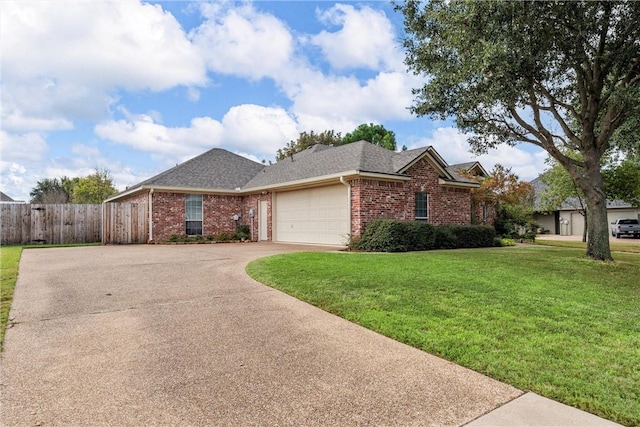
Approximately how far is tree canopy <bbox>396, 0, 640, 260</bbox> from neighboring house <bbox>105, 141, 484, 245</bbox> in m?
3.53

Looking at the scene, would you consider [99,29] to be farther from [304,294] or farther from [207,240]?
[207,240]

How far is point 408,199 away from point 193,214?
11.0 metres

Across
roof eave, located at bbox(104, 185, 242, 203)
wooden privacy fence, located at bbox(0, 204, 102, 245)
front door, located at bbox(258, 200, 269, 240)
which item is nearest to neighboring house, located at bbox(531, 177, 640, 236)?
front door, located at bbox(258, 200, 269, 240)

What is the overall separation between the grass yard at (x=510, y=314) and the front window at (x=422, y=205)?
700 centimetres

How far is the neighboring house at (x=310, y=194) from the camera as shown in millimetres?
14539

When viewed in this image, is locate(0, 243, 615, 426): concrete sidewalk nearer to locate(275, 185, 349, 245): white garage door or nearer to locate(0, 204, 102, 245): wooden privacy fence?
locate(275, 185, 349, 245): white garage door

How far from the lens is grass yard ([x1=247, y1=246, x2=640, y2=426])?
9.89ft

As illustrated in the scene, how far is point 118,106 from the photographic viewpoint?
57.6 feet

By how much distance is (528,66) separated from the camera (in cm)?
877

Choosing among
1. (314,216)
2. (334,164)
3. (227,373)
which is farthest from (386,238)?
(227,373)

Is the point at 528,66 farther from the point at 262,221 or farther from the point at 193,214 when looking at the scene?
the point at 193,214

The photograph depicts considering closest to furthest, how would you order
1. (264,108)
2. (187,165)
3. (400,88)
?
(400,88) → (187,165) → (264,108)

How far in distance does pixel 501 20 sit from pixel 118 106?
16.6 metres

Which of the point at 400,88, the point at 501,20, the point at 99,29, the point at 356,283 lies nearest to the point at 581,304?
the point at 356,283
